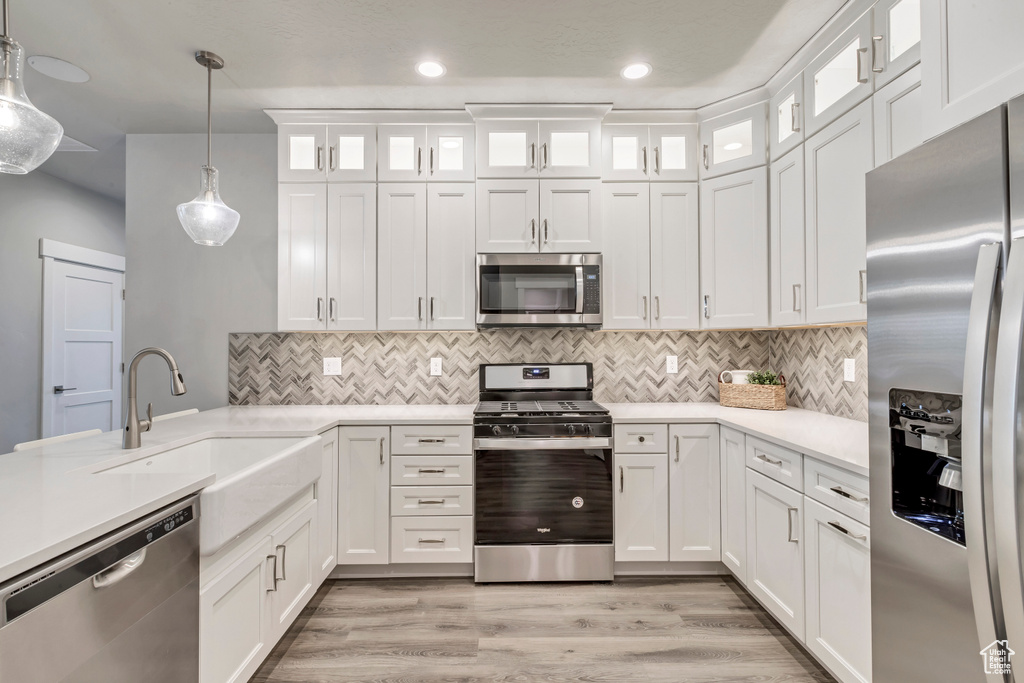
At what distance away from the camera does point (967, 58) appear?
104cm

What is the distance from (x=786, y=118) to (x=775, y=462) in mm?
1730

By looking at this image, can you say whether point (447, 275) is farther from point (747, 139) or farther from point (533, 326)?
point (747, 139)

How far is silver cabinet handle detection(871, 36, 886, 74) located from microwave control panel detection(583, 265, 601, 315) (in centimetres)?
143

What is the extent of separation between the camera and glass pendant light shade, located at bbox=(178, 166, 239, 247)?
2105mm

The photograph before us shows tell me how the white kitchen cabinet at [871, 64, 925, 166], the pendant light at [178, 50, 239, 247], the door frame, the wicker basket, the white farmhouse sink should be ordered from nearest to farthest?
the white farmhouse sink < the white kitchen cabinet at [871, 64, 925, 166] < the pendant light at [178, 50, 239, 247] < the wicker basket < the door frame

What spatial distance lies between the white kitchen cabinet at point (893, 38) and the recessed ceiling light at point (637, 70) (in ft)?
2.95

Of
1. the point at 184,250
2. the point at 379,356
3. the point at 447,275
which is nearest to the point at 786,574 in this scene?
the point at 447,275

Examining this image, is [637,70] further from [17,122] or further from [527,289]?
[17,122]

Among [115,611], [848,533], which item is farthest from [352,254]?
[848,533]

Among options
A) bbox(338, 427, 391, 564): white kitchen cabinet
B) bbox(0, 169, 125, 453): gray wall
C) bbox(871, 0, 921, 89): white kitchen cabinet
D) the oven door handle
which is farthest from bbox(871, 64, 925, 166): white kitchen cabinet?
bbox(0, 169, 125, 453): gray wall

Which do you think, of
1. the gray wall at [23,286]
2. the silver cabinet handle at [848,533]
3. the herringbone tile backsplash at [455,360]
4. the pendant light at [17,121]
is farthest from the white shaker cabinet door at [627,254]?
the gray wall at [23,286]

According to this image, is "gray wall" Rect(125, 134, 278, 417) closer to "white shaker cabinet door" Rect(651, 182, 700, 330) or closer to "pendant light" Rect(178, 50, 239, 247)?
"pendant light" Rect(178, 50, 239, 247)

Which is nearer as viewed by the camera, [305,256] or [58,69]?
[58,69]

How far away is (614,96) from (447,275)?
4.56 ft
